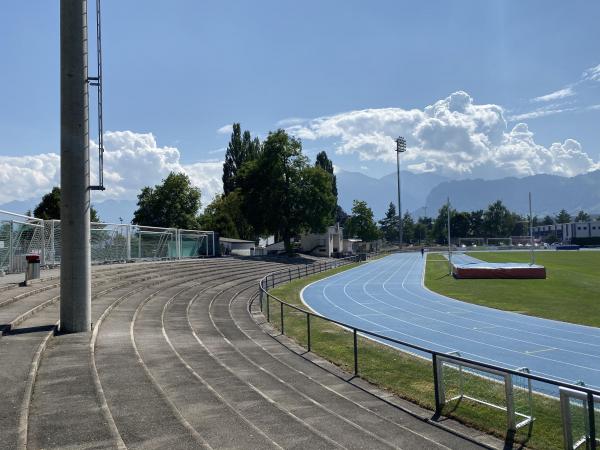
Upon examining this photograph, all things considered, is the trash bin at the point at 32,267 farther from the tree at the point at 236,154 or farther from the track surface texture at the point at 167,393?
the tree at the point at 236,154

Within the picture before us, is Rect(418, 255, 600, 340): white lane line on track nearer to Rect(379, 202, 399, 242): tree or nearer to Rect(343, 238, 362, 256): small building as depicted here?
Rect(343, 238, 362, 256): small building

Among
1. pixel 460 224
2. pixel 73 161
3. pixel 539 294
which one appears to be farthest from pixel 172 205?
pixel 460 224

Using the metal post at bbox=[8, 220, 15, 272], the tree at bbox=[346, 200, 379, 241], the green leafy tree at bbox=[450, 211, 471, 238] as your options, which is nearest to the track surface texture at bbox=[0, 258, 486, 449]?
the metal post at bbox=[8, 220, 15, 272]

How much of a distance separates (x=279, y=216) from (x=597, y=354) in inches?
1950

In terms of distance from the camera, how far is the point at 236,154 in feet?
267

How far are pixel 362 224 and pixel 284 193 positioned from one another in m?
50.1

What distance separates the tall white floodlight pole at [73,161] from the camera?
1092 centimetres

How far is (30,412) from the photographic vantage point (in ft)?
20.2

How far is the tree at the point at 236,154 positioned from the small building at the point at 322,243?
14.7m

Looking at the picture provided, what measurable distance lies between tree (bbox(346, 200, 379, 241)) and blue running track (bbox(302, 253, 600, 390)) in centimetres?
8026

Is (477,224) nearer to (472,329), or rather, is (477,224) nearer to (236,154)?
(236,154)

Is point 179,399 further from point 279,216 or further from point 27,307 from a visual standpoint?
point 279,216

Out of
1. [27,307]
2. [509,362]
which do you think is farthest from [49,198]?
[509,362]

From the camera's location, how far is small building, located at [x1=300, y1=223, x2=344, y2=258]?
7356cm
